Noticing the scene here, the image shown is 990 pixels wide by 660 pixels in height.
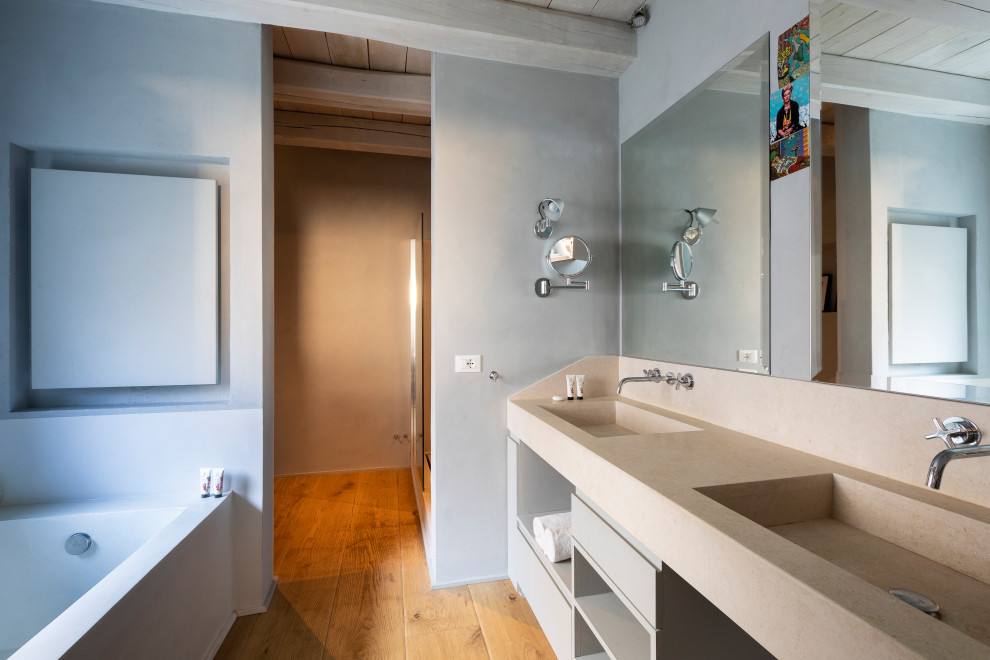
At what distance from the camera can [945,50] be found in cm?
96

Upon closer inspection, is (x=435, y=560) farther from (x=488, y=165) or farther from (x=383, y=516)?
(x=488, y=165)

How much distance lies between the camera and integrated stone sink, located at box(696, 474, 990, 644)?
0.76 meters

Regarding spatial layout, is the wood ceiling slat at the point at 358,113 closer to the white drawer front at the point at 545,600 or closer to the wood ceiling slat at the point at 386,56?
the wood ceiling slat at the point at 386,56

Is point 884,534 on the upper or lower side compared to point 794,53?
lower

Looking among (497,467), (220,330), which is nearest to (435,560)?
(497,467)

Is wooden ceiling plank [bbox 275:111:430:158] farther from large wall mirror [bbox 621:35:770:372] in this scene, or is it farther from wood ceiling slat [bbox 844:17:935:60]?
wood ceiling slat [bbox 844:17:935:60]

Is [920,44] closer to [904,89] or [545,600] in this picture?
[904,89]

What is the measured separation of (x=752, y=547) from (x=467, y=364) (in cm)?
145

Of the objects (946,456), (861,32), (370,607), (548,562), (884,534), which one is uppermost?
(861,32)

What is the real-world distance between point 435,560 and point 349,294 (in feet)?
7.30

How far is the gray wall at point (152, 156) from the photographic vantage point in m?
Result: 1.68

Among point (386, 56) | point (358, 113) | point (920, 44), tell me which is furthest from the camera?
point (358, 113)

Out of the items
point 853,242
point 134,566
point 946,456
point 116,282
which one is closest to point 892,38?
point 853,242

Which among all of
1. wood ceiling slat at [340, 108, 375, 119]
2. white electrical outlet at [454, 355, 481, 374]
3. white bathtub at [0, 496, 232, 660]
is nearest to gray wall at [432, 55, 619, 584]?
white electrical outlet at [454, 355, 481, 374]
